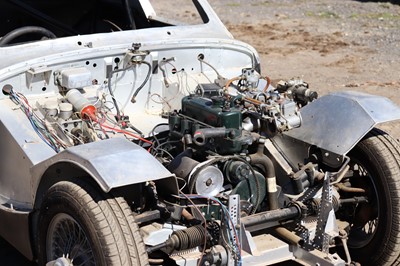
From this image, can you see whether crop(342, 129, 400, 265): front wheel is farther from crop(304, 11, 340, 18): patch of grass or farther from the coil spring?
crop(304, 11, 340, 18): patch of grass

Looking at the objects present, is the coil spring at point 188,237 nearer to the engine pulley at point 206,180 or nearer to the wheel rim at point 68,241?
the engine pulley at point 206,180

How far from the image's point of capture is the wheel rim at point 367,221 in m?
4.89

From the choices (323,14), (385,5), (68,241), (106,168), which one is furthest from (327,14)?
(106,168)

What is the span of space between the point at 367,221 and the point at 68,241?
210 cm

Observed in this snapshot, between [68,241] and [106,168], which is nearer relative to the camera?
[106,168]

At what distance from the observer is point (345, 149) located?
4734mm

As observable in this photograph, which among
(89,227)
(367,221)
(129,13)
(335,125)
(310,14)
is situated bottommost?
(310,14)

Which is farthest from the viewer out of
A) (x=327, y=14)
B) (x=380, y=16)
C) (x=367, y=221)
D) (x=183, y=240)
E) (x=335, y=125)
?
(x=327, y=14)

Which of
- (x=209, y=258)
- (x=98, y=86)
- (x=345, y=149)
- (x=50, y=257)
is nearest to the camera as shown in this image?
(x=209, y=258)

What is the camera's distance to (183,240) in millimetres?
4027

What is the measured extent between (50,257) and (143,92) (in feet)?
5.88

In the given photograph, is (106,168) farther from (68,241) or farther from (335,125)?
(335,125)

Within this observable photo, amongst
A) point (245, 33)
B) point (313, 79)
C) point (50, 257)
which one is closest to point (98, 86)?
point (50, 257)

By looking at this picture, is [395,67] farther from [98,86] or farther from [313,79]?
[98,86]
